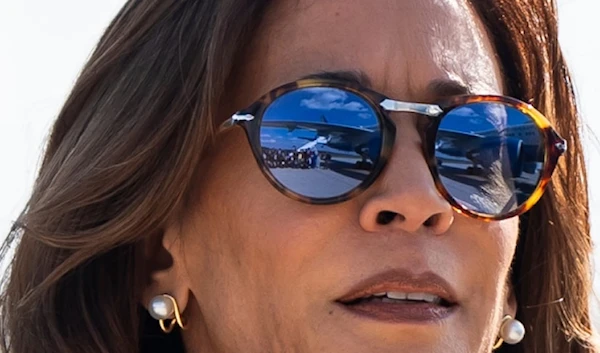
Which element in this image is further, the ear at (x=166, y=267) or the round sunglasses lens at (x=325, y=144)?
the ear at (x=166, y=267)

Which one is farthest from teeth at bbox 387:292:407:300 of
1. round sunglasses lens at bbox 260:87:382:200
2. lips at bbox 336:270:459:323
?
round sunglasses lens at bbox 260:87:382:200

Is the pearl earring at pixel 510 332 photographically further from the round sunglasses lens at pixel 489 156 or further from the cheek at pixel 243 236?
the cheek at pixel 243 236

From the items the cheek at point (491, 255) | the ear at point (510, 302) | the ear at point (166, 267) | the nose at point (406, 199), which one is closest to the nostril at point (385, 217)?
the nose at point (406, 199)

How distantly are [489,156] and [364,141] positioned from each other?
33cm

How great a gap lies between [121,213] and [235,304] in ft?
1.19

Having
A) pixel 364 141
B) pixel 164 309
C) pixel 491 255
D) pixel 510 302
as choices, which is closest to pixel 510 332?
pixel 510 302

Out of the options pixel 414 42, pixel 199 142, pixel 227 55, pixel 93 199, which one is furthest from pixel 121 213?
pixel 414 42

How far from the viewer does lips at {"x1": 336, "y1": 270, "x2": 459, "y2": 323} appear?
7.39 feet

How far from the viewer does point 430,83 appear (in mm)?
2453

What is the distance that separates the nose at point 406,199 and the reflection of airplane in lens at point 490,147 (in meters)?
0.07

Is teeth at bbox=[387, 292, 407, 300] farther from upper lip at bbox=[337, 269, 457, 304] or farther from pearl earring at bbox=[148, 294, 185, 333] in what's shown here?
pearl earring at bbox=[148, 294, 185, 333]

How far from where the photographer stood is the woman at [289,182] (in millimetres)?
2281

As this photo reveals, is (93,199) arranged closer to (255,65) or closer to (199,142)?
(199,142)

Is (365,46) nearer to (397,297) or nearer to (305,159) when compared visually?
(305,159)
